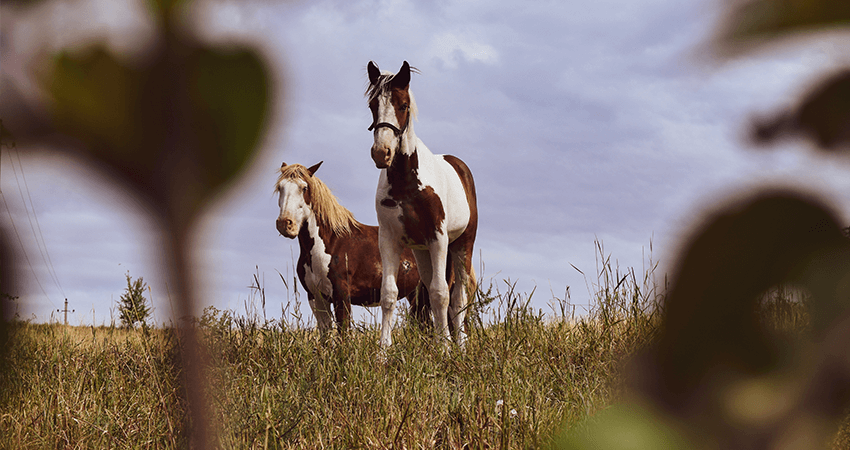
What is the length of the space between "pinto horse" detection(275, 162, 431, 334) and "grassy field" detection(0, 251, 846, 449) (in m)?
1.71

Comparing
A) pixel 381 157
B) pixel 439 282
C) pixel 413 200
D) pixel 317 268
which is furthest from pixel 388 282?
pixel 317 268

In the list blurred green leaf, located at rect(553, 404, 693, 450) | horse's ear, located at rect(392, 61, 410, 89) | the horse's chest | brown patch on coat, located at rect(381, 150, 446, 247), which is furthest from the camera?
the horse's chest

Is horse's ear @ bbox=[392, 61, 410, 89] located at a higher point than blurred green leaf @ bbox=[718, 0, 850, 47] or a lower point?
higher

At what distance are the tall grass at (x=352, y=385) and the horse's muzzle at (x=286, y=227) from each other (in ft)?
4.88

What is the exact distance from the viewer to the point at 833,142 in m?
0.39

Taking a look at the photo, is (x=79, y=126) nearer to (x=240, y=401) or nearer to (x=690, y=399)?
(x=690, y=399)

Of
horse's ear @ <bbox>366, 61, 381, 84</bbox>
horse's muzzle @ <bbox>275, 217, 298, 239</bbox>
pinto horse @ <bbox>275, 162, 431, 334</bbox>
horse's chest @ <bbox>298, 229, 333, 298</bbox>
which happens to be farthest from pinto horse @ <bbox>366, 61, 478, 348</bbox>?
horse's chest @ <bbox>298, 229, 333, 298</bbox>

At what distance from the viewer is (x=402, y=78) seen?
4406mm

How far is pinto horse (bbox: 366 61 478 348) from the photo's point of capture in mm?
4324

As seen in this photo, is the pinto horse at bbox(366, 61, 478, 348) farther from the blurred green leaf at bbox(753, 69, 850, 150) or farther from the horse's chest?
the blurred green leaf at bbox(753, 69, 850, 150)

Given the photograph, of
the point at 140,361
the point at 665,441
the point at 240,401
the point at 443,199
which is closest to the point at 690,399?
the point at 665,441

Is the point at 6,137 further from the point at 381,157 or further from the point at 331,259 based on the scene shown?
the point at 331,259

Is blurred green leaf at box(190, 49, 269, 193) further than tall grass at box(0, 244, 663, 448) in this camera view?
No

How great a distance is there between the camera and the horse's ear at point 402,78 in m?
4.38
